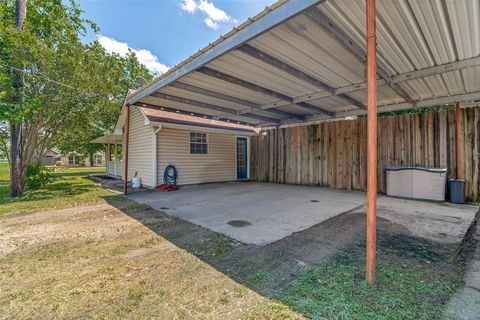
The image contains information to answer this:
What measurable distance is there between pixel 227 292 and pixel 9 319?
172 centimetres

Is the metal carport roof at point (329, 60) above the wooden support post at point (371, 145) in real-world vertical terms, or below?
above

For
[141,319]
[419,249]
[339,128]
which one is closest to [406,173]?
[339,128]

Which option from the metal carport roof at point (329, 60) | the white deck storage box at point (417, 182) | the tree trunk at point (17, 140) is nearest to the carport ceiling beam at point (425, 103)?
the metal carport roof at point (329, 60)

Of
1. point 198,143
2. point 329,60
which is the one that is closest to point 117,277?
point 329,60

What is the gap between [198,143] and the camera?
968cm

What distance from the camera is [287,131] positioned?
32.1 feet

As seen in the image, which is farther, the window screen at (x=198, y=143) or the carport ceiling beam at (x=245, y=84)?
the window screen at (x=198, y=143)

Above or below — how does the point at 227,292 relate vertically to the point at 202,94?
below

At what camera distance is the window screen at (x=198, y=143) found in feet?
31.1

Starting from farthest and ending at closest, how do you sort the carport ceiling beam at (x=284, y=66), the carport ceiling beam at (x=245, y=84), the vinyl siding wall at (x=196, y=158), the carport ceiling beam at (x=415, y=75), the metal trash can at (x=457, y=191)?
the vinyl siding wall at (x=196, y=158) < the metal trash can at (x=457, y=191) < the carport ceiling beam at (x=245, y=84) < the carport ceiling beam at (x=415, y=75) < the carport ceiling beam at (x=284, y=66)

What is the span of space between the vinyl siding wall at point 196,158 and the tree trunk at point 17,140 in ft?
13.7

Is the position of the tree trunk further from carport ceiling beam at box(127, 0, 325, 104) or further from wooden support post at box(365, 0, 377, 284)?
wooden support post at box(365, 0, 377, 284)

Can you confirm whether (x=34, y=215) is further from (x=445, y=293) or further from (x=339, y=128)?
(x=339, y=128)

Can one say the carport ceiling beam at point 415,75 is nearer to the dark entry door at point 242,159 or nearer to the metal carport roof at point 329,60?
the metal carport roof at point 329,60
